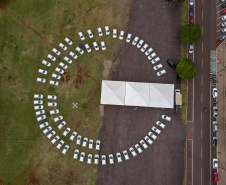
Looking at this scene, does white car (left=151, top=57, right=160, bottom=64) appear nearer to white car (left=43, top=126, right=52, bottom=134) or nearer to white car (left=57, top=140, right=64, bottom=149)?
white car (left=57, top=140, right=64, bottom=149)

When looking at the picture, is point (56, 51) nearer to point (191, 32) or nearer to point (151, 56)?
point (151, 56)

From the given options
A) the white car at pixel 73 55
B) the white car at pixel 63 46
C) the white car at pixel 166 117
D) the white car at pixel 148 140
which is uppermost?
the white car at pixel 63 46

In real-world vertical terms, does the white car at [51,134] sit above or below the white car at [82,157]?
above

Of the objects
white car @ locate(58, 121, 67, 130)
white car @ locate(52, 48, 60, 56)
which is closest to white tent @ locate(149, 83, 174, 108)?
white car @ locate(58, 121, 67, 130)

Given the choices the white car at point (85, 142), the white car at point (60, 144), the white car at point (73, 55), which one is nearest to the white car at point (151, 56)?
the white car at point (73, 55)

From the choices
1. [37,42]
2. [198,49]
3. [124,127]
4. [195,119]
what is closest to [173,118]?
[195,119]

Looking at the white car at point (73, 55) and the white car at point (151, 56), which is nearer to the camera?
the white car at point (151, 56)

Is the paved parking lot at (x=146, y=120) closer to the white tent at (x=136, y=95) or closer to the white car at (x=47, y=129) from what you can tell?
the white tent at (x=136, y=95)

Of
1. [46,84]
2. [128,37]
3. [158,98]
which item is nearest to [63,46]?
[46,84]
